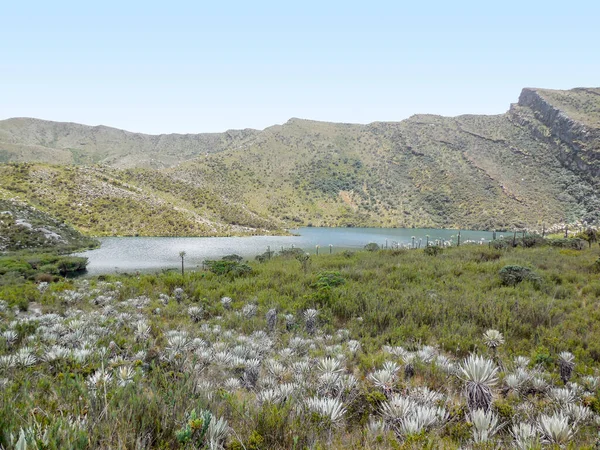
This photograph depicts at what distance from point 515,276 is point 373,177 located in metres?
149

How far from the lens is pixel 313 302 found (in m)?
9.38

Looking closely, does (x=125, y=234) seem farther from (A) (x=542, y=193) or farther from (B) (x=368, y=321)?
(A) (x=542, y=193)

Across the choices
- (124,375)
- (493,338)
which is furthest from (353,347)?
(124,375)

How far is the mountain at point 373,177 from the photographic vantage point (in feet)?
261

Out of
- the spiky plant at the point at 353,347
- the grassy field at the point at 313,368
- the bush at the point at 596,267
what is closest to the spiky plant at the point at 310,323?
the grassy field at the point at 313,368

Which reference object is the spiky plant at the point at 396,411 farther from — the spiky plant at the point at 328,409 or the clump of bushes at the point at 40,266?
the clump of bushes at the point at 40,266

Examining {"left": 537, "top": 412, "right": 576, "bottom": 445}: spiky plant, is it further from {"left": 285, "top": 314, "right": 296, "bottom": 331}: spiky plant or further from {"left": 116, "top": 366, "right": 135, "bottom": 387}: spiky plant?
{"left": 285, "top": 314, "right": 296, "bottom": 331}: spiky plant

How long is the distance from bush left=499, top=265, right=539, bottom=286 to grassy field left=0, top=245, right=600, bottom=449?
3.1 inches

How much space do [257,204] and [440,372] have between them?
409 ft

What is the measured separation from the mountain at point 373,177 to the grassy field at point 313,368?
7205 cm

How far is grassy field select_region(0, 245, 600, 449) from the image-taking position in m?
2.22

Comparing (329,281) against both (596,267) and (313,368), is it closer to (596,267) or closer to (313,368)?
(313,368)

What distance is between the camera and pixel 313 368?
4188mm

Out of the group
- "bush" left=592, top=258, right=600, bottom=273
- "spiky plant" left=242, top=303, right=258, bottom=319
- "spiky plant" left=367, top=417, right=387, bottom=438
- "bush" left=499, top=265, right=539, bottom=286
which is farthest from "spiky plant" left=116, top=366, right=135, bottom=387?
"bush" left=592, top=258, right=600, bottom=273
